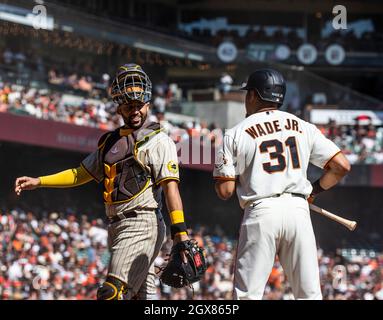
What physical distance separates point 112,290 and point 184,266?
490 millimetres

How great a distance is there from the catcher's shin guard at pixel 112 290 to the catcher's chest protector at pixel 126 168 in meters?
0.54

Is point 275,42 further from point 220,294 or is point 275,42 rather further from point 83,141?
point 220,294

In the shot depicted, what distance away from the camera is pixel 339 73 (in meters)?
34.8

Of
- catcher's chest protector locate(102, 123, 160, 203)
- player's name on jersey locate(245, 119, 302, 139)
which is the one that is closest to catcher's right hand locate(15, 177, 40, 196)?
catcher's chest protector locate(102, 123, 160, 203)

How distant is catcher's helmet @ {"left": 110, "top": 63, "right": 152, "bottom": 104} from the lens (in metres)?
5.92

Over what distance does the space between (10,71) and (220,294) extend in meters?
6.89

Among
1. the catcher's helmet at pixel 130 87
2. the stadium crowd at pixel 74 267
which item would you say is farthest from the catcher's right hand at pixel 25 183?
the stadium crowd at pixel 74 267

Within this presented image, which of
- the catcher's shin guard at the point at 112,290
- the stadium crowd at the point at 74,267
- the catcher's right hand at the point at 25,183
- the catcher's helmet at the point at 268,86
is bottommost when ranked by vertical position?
the stadium crowd at the point at 74,267

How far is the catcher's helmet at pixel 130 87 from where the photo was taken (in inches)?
233

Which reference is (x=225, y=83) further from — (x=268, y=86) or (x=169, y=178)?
(x=169, y=178)

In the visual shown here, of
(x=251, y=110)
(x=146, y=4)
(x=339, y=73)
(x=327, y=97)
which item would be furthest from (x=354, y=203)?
(x=251, y=110)

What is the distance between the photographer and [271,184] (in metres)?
5.54

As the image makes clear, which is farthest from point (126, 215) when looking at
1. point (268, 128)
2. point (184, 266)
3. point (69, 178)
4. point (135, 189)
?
point (268, 128)

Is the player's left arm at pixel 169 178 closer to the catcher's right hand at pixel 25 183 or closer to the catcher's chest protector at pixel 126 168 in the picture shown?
the catcher's chest protector at pixel 126 168
